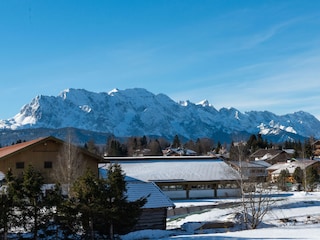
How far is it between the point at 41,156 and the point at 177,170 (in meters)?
18.8

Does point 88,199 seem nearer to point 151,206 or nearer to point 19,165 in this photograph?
point 151,206

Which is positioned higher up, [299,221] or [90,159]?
[90,159]

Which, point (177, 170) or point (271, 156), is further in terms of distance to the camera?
point (271, 156)

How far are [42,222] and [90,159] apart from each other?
1902cm

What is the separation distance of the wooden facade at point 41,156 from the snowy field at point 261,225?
970 centimetres

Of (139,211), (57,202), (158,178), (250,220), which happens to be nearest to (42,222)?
(57,202)

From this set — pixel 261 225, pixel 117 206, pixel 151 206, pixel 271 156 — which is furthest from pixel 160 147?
pixel 117 206

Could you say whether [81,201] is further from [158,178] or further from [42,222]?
[158,178]

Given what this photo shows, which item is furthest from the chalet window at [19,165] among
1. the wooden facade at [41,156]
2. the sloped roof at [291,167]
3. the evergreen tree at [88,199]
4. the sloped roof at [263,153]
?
the sloped roof at [263,153]

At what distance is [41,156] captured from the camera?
39625 mm

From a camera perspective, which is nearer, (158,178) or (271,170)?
(158,178)

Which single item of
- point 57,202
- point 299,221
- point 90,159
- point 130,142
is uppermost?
point 130,142

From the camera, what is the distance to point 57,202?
70.1ft

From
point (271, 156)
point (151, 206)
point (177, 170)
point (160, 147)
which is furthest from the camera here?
point (160, 147)
